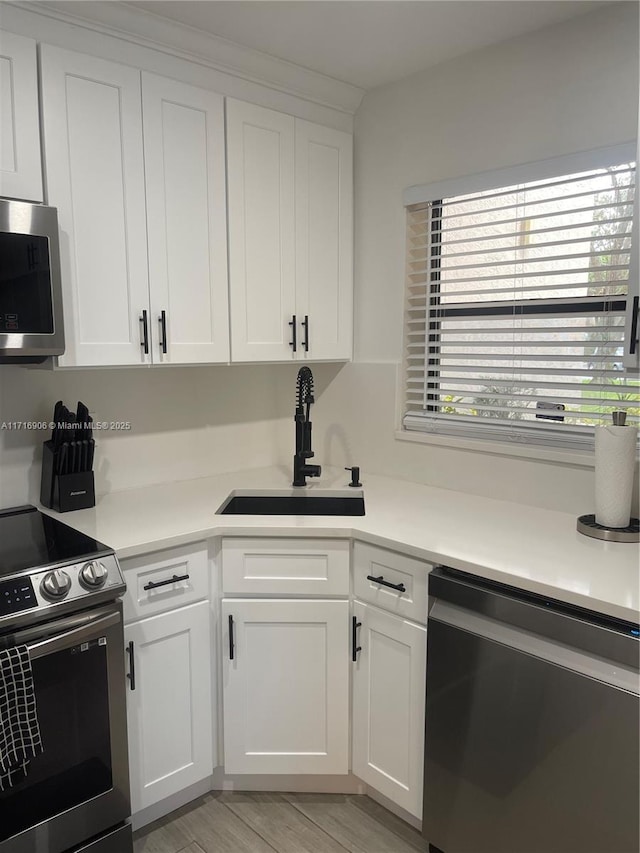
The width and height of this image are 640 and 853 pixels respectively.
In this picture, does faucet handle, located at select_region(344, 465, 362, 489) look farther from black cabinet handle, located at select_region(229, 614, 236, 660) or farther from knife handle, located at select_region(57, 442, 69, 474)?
knife handle, located at select_region(57, 442, 69, 474)

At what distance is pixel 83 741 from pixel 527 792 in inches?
45.2

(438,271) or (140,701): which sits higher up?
Result: (438,271)

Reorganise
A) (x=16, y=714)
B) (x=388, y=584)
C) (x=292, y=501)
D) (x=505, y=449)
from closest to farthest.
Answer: (x=16, y=714)
(x=388, y=584)
(x=505, y=449)
(x=292, y=501)

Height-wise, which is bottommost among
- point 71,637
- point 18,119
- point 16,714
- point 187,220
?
point 16,714

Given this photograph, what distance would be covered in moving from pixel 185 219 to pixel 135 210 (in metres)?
0.18

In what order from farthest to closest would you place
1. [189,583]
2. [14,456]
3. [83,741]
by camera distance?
[14,456] < [189,583] < [83,741]

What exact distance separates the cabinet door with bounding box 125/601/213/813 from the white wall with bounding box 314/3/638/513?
107cm

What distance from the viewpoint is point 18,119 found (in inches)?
68.3

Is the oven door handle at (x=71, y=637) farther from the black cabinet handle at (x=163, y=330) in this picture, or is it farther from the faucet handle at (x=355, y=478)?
the faucet handle at (x=355, y=478)

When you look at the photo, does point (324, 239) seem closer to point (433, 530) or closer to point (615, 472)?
point (433, 530)

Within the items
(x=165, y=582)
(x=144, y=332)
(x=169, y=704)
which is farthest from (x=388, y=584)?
(x=144, y=332)

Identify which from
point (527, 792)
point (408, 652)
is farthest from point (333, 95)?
point (527, 792)

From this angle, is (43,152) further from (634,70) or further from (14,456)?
(634,70)

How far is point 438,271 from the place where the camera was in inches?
96.4
